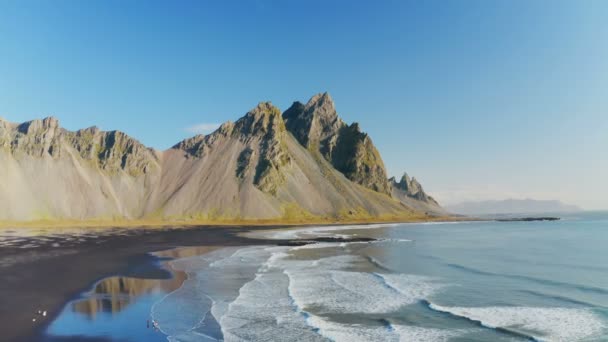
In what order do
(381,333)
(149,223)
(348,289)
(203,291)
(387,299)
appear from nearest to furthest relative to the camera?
1. (381,333)
2. (387,299)
3. (203,291)
4. (348,289)
5. (149,223)

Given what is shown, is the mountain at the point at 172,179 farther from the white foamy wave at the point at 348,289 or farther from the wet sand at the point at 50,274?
the white foamy wave at the point at 348,289

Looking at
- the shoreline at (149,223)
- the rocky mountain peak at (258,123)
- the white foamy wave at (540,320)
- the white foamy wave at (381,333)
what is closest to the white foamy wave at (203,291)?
the white foamy wave at (381,333)

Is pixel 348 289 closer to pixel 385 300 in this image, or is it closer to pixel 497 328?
pixel 385 300

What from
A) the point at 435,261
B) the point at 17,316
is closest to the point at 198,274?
the point at 17,316

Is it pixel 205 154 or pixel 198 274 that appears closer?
pixel 198 274

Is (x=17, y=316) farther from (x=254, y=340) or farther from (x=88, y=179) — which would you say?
(x=88, y=179)

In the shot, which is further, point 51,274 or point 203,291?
point 51,274

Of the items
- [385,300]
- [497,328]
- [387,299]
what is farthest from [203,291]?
[497,328]
